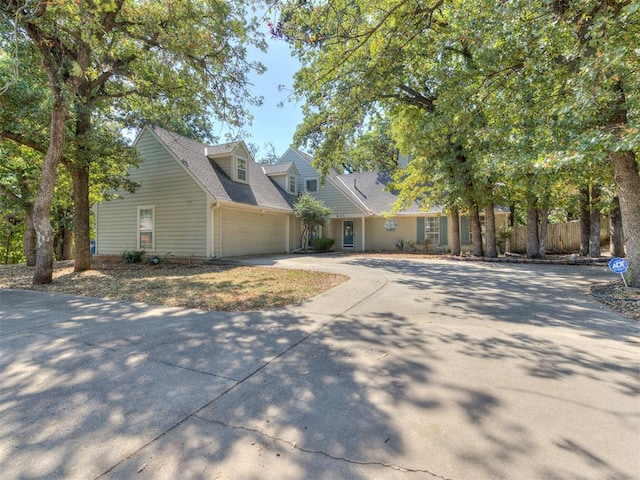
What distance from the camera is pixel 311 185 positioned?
21375 millimetres

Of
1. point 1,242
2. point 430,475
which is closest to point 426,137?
point 430,475

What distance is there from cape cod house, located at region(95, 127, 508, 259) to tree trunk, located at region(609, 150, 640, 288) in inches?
319

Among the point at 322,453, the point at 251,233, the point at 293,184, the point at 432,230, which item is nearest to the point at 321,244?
the point at 251,233

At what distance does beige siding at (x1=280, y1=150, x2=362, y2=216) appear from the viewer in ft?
64.0

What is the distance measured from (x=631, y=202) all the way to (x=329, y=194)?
1489cm

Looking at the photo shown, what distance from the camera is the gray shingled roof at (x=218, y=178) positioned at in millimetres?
13617

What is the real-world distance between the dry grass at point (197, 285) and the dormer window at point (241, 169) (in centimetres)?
619

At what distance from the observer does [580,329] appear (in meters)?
4.49

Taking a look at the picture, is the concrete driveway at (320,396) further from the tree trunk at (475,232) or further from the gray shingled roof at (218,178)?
the tree trunk at (475,232)

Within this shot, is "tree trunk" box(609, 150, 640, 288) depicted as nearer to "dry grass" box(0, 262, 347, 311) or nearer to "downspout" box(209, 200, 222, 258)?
"dry grass" box(0, 262, 347, 311)

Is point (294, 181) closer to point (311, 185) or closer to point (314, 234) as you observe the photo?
point (311, 185)

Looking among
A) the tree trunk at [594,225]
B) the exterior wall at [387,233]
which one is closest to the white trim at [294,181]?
the exterior wall at [387,233]

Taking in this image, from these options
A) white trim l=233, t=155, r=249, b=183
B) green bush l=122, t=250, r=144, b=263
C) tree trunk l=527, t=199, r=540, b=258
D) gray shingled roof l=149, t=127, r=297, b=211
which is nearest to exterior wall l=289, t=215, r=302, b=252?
gray shingled roof l=149, t=127, r=297, b=211

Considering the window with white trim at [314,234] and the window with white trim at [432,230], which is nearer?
the window with white trim at [432,230]
